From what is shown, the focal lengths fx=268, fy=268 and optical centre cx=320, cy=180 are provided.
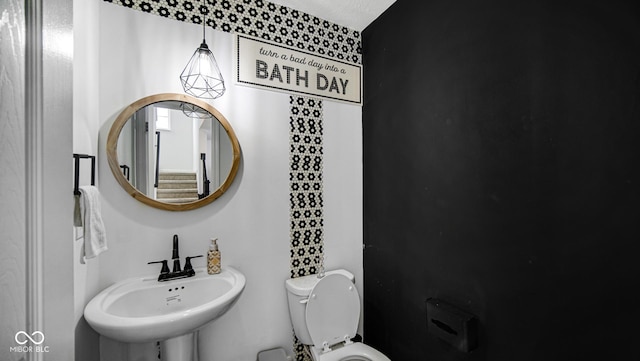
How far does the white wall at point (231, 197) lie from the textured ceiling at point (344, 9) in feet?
1.81

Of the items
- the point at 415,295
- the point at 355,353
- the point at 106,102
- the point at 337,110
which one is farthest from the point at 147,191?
the point at 415,295

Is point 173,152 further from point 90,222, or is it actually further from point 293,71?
point 293,71

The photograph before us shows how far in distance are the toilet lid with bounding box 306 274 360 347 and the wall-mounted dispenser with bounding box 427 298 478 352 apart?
0.50 meters

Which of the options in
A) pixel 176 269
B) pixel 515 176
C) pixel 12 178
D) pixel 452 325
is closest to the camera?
pixel 12 178

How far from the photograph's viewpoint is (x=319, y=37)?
6.38 feet

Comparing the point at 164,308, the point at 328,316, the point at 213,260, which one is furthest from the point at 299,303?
the point at 164,308

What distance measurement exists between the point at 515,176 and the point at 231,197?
1.47 meters

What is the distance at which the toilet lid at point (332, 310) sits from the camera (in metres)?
1.62

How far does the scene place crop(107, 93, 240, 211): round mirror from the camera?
4.61ft

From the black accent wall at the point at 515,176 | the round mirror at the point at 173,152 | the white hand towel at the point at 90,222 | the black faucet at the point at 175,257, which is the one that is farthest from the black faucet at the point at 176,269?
the black accent wall at the point at 515,176

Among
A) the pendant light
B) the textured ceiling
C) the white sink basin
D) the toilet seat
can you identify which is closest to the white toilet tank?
the toilet seat

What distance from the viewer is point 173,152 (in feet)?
4.99

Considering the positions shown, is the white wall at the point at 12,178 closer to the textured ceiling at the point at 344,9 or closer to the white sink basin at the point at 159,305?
the white sink basin at the point at 159,305

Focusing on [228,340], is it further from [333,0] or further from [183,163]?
[333,0]
